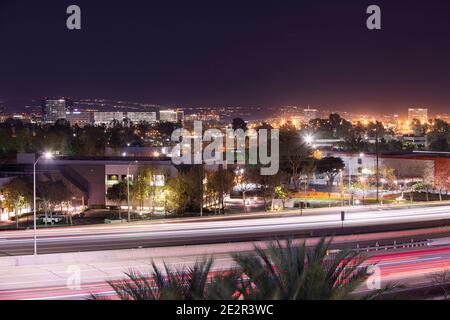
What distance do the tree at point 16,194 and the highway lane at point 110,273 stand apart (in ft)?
58.8

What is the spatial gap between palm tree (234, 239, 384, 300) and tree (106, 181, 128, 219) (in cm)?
3238

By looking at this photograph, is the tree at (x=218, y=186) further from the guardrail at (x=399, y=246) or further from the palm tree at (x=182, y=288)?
the palm tree at (x=182, y=288)

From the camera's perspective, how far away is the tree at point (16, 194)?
34.7 metres

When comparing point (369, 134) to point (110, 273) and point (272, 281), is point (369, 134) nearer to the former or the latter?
point (110, 273)

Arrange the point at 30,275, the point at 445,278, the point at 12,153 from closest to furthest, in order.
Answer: the point at 445,278
the point at 30,275
the point at 12,153

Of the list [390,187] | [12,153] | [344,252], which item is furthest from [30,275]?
[12,153]

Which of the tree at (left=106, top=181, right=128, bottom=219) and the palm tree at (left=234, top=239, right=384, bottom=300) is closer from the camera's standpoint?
the palm tree at (left=234, top=239, right=384, bottom=300)

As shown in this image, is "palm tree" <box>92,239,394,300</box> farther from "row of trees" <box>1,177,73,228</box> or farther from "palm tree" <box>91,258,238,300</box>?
"row of trees" <box>1,177,73,228</box>

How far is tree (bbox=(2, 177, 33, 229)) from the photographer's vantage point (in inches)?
1364

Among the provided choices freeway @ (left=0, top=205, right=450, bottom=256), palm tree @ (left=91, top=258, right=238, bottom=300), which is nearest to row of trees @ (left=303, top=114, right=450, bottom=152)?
freeway @ (left=0, top=205, right=450, bottom=256)
